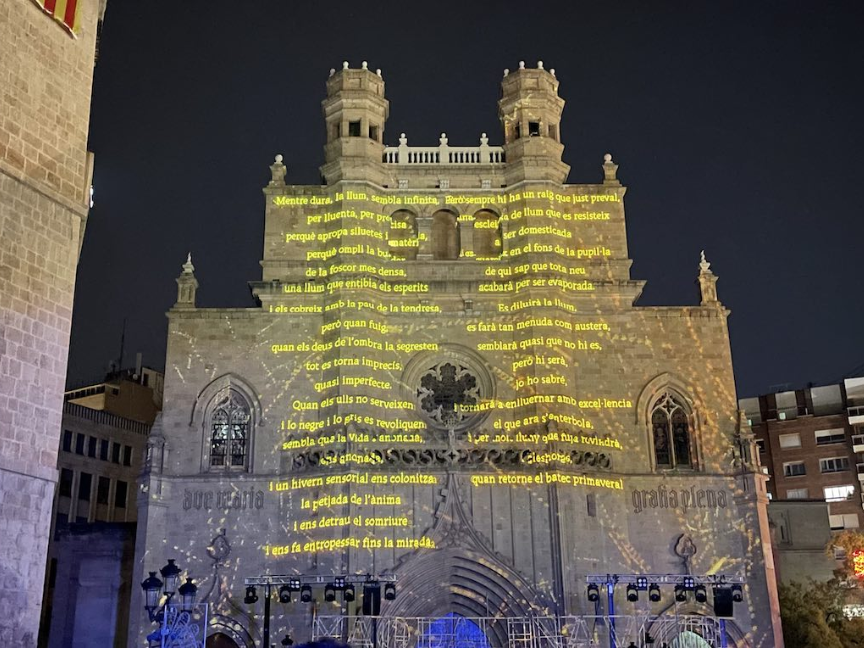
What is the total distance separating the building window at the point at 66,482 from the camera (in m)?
41.0

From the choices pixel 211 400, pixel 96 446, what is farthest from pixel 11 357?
pixel 96 446

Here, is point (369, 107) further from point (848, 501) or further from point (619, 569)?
point (848, 501)

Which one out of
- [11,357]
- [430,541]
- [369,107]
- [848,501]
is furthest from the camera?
[848,501]

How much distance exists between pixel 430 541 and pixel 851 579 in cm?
1792

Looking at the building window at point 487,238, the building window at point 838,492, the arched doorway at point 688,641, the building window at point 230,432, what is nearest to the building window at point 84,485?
the building window at point 230,432

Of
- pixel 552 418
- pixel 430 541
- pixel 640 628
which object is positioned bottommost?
pixel 640 628

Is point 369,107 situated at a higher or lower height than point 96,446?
higher

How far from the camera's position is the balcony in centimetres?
3516

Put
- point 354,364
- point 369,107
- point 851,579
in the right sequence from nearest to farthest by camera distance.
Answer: point 354,364
point 369,107
point 851,579

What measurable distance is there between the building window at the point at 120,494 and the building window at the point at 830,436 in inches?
1374

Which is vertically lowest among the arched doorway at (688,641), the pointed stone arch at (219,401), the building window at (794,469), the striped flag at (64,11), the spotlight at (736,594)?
the arched doorway at (688,641)

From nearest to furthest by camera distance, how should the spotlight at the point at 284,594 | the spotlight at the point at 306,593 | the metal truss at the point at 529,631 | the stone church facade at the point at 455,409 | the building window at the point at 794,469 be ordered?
1. the spotlight at the point at 284,594
2. the spotlight at the point at 306,593
3. the metal truss at the point at 529,631
4. the stone church facade at the point at 455,409
5. the building window at the point at 794,469

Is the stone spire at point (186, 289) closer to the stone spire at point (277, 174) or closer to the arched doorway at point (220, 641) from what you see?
the stone spire at point (277, 174)

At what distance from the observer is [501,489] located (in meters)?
30.2
